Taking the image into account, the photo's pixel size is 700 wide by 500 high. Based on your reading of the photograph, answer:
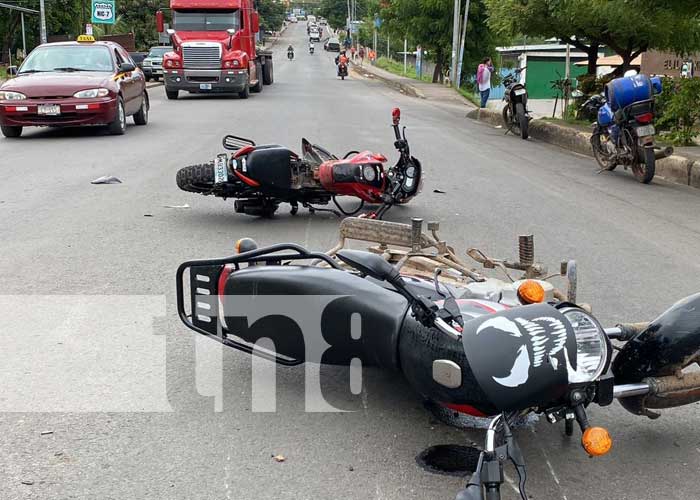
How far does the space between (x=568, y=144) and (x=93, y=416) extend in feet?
50.3

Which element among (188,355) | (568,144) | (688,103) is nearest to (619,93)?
(688,103)

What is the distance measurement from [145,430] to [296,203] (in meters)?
5.06

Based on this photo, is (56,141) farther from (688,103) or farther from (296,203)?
(688,103)

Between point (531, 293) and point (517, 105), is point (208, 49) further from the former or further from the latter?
point (531, 293)

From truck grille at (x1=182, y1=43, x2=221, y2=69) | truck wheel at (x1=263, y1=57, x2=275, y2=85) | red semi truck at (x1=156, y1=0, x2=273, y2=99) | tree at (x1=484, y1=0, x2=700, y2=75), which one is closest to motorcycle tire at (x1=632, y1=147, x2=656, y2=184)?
tree at (x1=484, y1=0, x2=700, y2=75)

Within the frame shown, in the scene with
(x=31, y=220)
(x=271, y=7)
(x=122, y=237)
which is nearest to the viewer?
(x=122, y=237)

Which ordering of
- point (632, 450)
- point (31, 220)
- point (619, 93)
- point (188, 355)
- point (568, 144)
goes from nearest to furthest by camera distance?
1. point (632, 450)
2. point (188, 355)
3. point (31, 220)
4. point (619, 93)
5. point (568, 144)

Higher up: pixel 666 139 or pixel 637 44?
pixel 637 44

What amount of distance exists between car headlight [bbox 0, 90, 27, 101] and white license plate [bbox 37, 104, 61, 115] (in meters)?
0.34

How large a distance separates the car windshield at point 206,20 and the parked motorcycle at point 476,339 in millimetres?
26491

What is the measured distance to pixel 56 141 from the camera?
15820mm

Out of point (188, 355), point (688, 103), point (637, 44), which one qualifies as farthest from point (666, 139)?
point (188, 355)

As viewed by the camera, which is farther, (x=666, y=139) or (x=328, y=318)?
(x=666, y=139)

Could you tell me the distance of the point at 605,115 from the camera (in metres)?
13.1
